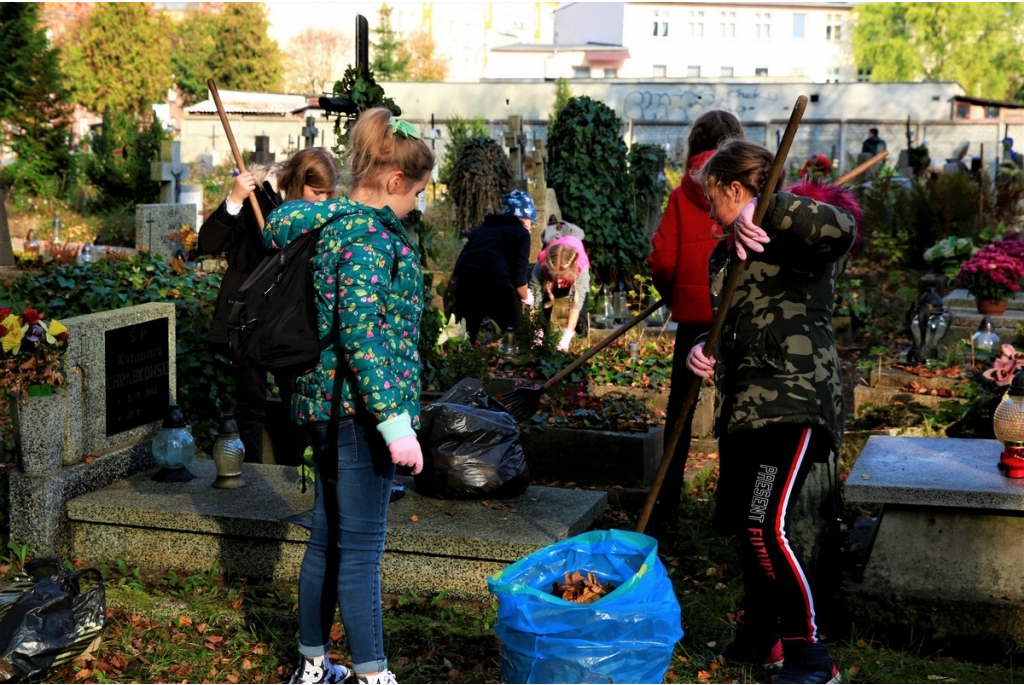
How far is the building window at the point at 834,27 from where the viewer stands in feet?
204

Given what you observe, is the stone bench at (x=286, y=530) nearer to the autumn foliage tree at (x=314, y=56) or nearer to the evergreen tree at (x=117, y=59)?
the evergreen tree at (x=117, y=59)

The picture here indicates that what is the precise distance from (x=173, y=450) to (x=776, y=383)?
8.94 ft

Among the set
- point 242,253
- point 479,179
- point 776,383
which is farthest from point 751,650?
point 479,179

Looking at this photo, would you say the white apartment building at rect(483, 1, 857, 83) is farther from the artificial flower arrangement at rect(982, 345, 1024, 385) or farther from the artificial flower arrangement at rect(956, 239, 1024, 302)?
the artificial flower arrangement at rect(982, 345, 1024, 385)

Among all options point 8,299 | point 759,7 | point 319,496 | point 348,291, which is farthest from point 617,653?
point 759,7

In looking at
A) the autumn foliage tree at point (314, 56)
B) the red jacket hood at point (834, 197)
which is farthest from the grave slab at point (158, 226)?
the autumn foliage tree at point (314, 56)

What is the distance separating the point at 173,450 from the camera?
4844 millimetres

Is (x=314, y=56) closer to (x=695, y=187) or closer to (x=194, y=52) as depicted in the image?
(x=194, y=52)

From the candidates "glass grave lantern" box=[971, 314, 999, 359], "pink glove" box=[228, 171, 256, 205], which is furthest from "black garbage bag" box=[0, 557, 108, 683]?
"glass grave lantern" box=[971, 314, 999, 359]

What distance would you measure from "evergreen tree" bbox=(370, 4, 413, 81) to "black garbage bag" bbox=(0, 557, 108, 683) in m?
50.6

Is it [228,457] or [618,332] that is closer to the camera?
[228,457]

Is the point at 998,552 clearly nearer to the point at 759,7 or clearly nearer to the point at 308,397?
the point at 308,397

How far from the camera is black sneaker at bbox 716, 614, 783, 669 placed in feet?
11.9

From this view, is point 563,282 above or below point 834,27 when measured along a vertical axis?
below
